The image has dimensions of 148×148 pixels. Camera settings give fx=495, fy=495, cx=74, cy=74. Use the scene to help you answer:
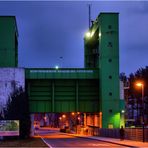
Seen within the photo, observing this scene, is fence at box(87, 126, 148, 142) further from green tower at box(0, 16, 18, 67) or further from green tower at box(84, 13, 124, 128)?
green tower at box(0, 16, 18, 67)

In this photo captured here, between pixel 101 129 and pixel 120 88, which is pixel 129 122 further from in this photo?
pixel 101 129

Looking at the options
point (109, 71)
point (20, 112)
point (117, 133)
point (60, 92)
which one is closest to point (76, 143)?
point (117, 133)

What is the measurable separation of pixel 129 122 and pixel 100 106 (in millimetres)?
39847

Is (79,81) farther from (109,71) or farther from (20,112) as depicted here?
(20,112)

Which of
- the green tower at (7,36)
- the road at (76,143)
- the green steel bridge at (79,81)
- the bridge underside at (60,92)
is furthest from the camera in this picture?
the bridge underside at (60,92)

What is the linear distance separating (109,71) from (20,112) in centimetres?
1890

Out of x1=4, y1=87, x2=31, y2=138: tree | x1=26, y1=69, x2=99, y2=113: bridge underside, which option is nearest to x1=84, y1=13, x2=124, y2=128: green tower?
x1=26, y1=69, x2=99, y2=113: bridge underside

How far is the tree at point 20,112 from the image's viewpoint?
245 feet

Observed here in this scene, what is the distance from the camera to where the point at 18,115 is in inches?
2950

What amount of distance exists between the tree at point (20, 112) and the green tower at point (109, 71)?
1442cm

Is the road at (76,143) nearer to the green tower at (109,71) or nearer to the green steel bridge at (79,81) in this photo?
the green tower at (109,71)

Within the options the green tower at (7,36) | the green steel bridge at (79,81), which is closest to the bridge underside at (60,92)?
the green steel bridge at (79,81)

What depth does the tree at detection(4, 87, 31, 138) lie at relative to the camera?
74.8 meters

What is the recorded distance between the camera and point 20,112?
248 ft
